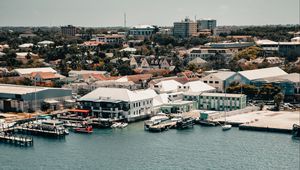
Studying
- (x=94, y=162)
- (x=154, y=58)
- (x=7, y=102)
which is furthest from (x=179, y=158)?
(x=154, y=58)

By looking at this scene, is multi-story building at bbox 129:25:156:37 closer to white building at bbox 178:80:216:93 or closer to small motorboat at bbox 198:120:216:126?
white building at bbox 178:80:216:93

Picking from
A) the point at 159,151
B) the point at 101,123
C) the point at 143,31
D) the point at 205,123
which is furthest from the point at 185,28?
the point at 159,151

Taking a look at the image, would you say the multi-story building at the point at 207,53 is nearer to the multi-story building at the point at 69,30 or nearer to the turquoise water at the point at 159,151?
the turquoise water at the point at 159,151

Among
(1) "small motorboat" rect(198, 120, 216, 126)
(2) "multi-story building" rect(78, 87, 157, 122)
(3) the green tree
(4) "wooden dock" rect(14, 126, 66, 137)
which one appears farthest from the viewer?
(3) the green tree

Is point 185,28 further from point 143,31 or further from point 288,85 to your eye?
point 288,85

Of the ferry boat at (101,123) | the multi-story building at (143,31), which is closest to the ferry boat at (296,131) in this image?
the ferry boat at (101,123)

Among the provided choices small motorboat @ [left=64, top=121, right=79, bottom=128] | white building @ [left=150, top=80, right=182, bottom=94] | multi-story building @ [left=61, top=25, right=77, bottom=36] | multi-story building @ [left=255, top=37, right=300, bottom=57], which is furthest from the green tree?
multi-story building @ [left=61, top=25, right=77, bottom=36]
